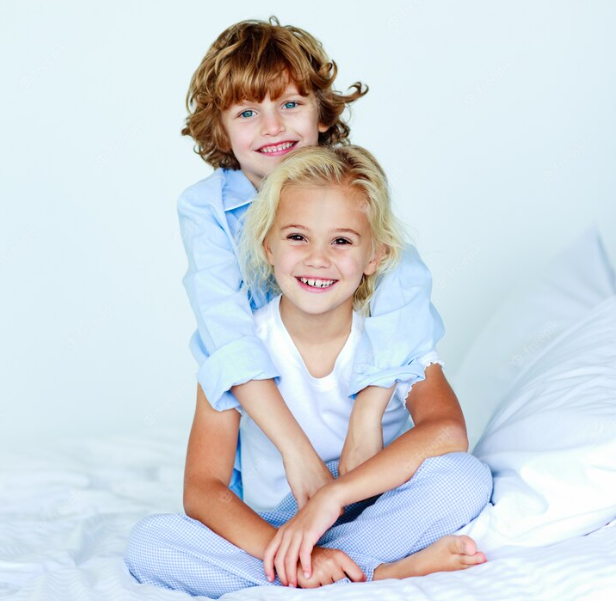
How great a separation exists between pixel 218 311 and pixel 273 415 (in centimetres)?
23

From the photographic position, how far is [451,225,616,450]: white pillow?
2287mm

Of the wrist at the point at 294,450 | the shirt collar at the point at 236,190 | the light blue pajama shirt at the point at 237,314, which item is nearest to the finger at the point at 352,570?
the wrist at the point at 294,450

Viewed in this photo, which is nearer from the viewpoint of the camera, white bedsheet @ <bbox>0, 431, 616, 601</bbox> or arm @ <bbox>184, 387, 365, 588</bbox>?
white bedsheet @ <bbox>0, 431, 616, 601</bbox>

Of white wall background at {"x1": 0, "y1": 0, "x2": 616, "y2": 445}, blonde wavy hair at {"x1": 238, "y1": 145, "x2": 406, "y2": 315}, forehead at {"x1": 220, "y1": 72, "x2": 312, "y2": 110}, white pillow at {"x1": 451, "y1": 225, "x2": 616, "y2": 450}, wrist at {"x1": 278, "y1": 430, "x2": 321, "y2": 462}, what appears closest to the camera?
wrist at {"x1": 278, "y1": 430, "x2": 321, "y2": 462}

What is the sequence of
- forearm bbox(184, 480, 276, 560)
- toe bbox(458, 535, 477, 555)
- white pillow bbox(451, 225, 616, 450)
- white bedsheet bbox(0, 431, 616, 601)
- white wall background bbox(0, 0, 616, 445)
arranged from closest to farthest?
white bedsheet bbox(0, 431, 616, 601) → toe bbox(458, 535, 477, 555) → forearm bbox(184, 480, 276, 560) → white pillow bbox(451, 225, 616, 450) → white wall background bbox(0, 0, 616, 445)

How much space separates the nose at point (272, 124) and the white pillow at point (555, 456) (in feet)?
2.17

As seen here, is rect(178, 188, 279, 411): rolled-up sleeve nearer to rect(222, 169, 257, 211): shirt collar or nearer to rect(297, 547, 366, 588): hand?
rect(222, 169, 257, 211): shirt collar

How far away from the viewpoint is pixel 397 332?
1809 mm

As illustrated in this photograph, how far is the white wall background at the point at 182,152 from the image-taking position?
2.96 meters

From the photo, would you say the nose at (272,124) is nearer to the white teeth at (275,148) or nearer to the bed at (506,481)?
the white teeth at (275,148)

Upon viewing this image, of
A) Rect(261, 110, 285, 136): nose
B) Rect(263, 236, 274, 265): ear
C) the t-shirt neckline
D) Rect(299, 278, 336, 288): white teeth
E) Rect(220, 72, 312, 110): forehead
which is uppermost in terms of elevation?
Rect(220, 72, 312, 110): forehead

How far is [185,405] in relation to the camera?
3.02m

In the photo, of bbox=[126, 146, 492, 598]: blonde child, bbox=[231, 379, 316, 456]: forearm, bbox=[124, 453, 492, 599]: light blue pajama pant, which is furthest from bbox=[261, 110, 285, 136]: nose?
bbox=[124, 453, 492, 599]: light blue pajama pant

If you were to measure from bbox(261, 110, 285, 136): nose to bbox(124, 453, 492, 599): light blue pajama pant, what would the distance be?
683 millimetres
